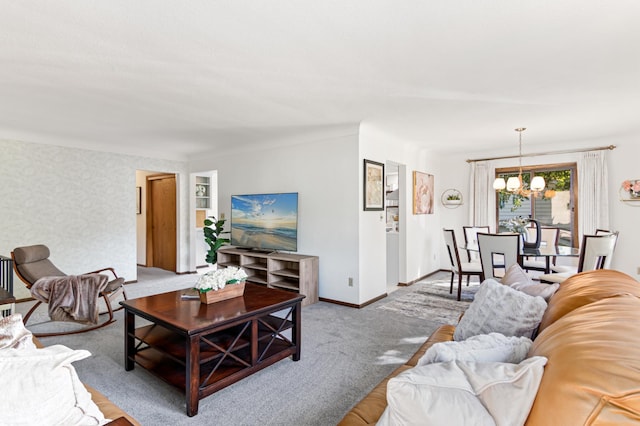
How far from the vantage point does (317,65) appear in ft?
8.25

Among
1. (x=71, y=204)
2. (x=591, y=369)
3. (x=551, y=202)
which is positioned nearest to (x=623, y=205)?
(x=551, y=202)

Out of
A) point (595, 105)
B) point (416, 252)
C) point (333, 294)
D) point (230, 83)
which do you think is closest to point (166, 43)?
point (230, 83)

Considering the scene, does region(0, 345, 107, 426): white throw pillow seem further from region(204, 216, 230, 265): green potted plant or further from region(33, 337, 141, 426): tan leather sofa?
region(204, 216, 230, 265): green potted plant

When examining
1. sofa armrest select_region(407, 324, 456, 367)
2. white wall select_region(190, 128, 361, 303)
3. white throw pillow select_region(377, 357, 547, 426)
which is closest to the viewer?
white throw pillow select_region(377, 357, 547, 426)

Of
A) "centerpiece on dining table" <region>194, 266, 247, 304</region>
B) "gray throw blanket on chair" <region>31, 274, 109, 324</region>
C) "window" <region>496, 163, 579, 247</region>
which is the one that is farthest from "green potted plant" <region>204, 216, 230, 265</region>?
"window" <region>496, 163, 579, 247</region>

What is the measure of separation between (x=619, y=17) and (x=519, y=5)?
2.13 ft

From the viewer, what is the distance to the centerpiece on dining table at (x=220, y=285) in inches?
99.7

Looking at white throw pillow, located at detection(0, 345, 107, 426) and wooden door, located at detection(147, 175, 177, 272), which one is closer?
white throw pillow, located at detection(0, 345, 107, 426)

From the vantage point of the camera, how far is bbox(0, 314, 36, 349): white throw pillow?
1246 mm

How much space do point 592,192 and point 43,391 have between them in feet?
21.4

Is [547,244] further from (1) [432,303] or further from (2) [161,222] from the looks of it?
(2) [161,222]

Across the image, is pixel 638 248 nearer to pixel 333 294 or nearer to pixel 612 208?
pixel 612 208

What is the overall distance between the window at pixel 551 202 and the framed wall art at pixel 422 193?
46.5 inches

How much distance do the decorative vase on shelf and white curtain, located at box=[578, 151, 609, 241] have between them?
17.4 feet
